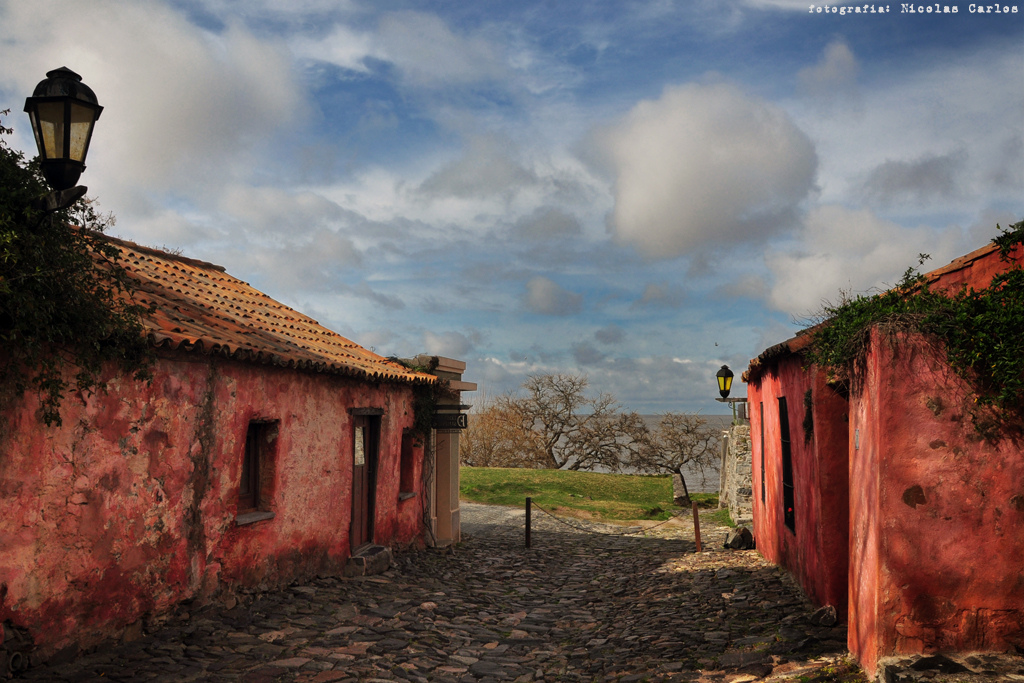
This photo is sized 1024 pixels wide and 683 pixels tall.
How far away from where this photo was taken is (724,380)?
60.4 feet

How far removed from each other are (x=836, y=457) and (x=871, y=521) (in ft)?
7.67

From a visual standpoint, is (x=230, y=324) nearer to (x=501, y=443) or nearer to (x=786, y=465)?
(x=786, y=465)

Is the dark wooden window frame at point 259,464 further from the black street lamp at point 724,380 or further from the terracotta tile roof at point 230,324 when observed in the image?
the black street lamp at point 724,380

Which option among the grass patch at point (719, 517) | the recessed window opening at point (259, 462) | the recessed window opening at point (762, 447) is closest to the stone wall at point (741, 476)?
the grass patch at point (719, 517)

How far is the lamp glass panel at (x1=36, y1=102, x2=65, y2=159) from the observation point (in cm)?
516

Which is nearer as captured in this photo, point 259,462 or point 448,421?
point 259,462

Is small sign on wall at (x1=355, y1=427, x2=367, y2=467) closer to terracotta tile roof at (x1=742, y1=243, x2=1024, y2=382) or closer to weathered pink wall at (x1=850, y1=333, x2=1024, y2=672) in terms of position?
weathered pink wall at (x1=850, y1=333, x2=1024, y2=672)

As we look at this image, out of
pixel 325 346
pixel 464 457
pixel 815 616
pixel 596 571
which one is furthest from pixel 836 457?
pixel 464 457

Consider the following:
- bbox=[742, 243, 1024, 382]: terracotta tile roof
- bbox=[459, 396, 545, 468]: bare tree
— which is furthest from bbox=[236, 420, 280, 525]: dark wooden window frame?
bbox=[459, 396, 545, 468]: bare tree

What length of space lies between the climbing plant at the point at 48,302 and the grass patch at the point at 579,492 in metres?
15.9

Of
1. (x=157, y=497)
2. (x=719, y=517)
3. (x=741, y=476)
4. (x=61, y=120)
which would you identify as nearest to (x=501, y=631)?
(x=157, y=497)

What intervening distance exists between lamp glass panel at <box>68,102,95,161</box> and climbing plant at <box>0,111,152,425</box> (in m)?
0.61

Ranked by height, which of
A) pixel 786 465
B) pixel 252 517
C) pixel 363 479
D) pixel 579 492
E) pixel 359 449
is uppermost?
pixel 359 449

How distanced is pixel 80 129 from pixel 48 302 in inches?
53.3
